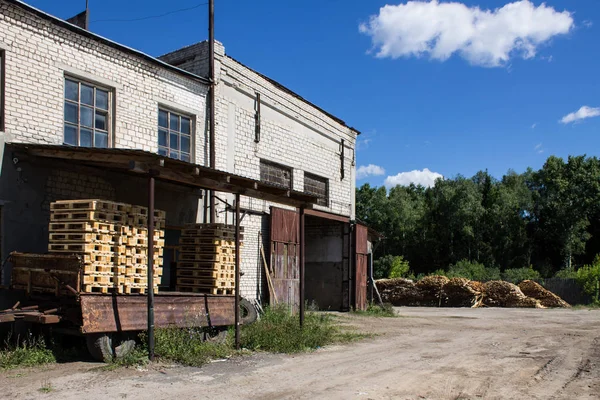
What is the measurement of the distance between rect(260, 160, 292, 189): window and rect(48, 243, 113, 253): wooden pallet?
8.22m

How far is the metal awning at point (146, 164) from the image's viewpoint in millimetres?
9273

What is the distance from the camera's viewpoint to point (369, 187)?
64062 millimetres

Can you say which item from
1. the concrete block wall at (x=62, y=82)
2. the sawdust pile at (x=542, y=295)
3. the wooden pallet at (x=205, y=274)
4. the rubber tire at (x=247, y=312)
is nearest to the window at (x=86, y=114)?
the concrete block wall at (x=62, y=82)

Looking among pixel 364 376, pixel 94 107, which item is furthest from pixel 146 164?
pixel 364 376

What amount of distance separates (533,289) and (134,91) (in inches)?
971

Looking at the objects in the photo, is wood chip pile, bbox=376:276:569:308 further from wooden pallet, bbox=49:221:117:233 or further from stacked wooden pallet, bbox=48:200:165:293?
wooden pallet, bbox=49:221:117:233

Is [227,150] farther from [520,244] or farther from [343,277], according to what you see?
[520,244]

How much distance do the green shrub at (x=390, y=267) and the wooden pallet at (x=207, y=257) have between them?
36292 mm

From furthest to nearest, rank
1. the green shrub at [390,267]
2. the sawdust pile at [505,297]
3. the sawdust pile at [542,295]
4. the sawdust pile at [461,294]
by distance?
1. the green shrub at [390,267]
2. the sawdust pile at [461,294]
3. the sawdust pile at [542,295]
4. the sawdust pile at [505,297]

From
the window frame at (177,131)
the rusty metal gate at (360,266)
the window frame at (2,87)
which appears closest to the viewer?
the window frame at (2,87)

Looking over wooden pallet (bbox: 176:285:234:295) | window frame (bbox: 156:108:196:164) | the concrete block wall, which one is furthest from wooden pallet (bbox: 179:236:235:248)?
the concrete block wall

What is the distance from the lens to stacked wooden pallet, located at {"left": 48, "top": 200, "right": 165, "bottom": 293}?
29.7 feet

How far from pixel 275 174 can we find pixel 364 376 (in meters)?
9.97

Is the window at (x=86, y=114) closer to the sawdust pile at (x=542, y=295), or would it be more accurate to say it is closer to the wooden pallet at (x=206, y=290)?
the wooden pallet at (x=206, y=290)
